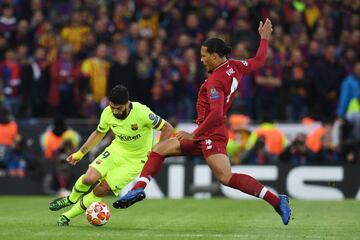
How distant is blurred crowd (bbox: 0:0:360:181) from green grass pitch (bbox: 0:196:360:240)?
12.4 ft

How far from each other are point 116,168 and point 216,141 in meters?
1.82

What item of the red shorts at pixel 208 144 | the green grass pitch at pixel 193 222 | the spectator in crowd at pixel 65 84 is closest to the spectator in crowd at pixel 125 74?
the spectator in crowd at pixel 65 84

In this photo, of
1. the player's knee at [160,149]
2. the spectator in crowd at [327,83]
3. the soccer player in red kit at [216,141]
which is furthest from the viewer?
the spectator in crowd at [327,83]

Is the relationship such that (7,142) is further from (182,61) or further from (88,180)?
(88,180)

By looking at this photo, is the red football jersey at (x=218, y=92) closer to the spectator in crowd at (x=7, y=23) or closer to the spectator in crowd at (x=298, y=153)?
the spectator in crowd at (x=298, y=153)

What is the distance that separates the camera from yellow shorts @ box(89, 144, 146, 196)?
12.2 meters

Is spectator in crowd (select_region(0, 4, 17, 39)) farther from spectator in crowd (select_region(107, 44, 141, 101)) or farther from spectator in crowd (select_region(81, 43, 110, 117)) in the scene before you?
spectator in crowd (select_region(107, 44, 141, 101))

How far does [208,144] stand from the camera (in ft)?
36.1

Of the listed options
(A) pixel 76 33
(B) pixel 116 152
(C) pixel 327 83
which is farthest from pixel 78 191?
(A) pixel 76 33

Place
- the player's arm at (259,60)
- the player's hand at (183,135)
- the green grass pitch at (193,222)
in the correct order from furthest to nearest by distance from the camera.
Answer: the player's arm at (259,60) < the green grass pitch at (193,222) < the player's hand at (183,135)

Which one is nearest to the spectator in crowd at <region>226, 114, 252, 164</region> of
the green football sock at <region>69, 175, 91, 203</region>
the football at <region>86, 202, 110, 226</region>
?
the green football sock at <region>69, 175, 91, 203</region>

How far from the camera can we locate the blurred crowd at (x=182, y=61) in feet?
68.0

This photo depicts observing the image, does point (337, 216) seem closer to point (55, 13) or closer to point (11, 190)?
point (11, 190)

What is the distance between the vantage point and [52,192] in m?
20.0
